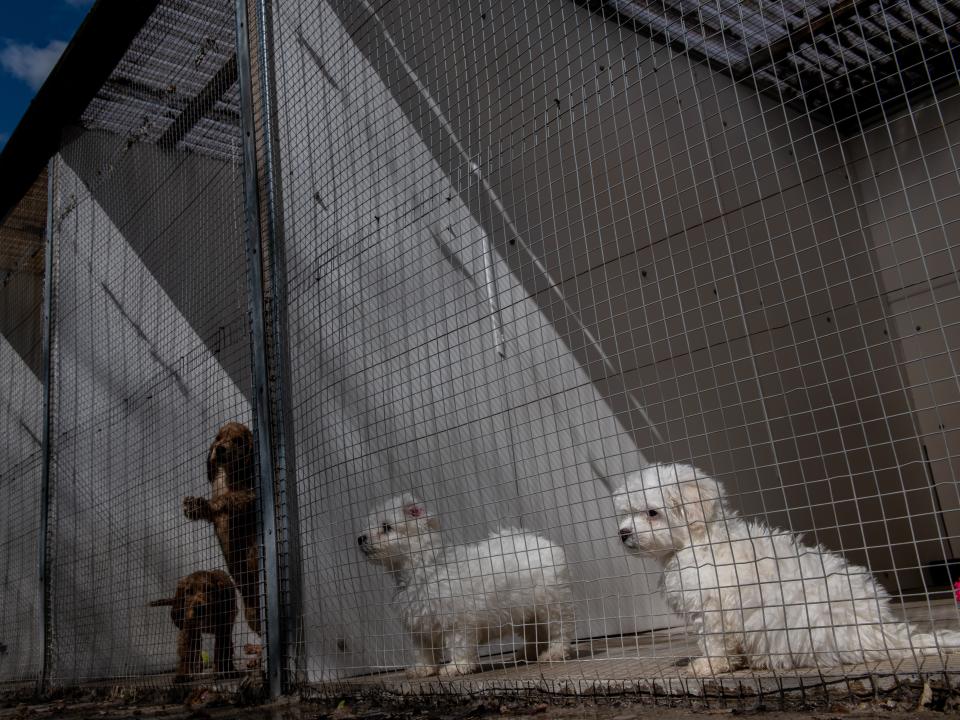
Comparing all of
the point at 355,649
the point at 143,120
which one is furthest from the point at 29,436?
the point at 355,649

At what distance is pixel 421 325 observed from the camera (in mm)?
3822

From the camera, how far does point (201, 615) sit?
→ 377 centimetres

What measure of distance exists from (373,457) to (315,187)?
121cm

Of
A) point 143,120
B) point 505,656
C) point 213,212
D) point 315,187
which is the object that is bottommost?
point 505,656

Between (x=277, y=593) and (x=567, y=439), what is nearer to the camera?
(x=277, y=593)

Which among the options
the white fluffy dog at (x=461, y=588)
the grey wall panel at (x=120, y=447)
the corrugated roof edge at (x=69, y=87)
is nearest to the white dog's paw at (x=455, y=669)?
the white fluffy dog at (x=461, y=588)

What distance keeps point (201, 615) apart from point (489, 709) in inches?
78.2

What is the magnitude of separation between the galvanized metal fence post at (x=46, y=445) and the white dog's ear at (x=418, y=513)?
2839 mm

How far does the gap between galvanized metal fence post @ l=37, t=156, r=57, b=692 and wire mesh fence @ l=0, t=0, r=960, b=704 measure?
1.5 inches

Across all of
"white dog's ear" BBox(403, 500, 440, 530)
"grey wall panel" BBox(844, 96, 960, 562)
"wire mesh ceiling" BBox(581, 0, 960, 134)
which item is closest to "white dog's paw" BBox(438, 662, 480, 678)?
"white dog's ear" BBox(403, 500, 440, 530)

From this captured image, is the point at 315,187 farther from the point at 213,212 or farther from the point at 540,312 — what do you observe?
the point at 540,312

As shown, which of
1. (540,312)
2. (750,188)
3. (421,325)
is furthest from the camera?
(750,188)

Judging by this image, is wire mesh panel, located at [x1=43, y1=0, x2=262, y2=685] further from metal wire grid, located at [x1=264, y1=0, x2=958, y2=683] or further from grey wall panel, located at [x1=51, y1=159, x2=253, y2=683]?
metal wire grid, located at [x1=264, y1=0, x2=958, y2=683]

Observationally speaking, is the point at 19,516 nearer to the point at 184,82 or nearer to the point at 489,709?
the point at 184,82
